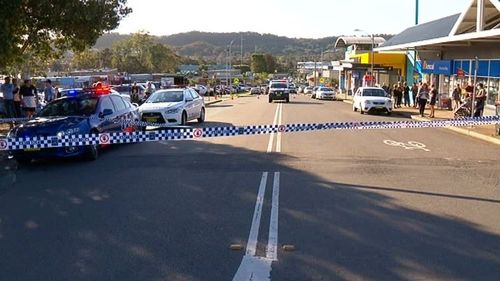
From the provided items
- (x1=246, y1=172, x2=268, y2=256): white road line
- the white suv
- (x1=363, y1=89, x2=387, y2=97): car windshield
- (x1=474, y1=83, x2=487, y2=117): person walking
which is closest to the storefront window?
the white suv

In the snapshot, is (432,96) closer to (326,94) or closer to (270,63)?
(326,94)

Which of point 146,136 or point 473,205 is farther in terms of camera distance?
point 146,136

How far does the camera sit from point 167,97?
824 inches

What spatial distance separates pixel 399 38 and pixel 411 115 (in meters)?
11.3

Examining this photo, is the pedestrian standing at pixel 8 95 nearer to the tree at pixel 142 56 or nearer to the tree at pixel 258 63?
the tree at pixel 142 56

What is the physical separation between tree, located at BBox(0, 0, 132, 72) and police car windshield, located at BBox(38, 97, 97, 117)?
1889mm

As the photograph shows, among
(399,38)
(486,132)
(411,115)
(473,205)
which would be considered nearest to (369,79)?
(399,38)

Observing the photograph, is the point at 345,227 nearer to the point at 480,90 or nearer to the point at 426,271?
the point at 426,271

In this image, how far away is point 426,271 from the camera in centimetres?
530

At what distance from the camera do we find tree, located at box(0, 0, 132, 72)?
543 inches

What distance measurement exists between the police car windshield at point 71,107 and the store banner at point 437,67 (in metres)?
24.1

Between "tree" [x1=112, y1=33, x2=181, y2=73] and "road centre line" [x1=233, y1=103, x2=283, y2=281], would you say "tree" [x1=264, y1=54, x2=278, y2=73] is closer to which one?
"tree" [x1=112, y1=33, x2=181, y2=73]

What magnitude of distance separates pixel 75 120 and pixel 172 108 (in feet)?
24.8

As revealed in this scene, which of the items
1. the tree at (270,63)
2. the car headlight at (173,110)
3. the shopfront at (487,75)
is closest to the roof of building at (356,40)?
the shopfront at (487,75)
